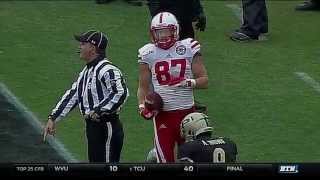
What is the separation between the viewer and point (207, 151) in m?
7.75

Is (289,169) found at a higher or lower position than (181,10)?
lower

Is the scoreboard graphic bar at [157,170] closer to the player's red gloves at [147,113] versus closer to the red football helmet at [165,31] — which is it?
the player's red gloves at [147,113]

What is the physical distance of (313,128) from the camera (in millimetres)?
11156

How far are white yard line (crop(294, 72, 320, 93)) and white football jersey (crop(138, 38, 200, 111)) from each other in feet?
11.4

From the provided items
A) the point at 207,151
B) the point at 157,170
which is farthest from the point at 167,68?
the point at 157,170

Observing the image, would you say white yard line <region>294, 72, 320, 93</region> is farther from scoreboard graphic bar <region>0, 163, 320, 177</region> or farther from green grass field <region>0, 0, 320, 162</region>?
scoreboard graphic bar <region>0, 163, 320, 177</region>

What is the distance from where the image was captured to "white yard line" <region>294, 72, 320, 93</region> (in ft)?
40.6

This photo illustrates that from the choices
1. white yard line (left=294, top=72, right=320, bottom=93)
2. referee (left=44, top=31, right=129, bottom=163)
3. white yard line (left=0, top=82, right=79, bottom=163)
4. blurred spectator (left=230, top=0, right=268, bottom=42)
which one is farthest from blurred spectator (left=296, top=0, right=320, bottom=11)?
referee (left=44, top=31, right=129, bottom=163)

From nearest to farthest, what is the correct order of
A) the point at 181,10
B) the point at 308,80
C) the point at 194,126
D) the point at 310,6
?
the point at 194,126 < the point at 181,10 < the point at 308,80 < the point at 310,6

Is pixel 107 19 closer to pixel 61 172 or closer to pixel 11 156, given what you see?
pixel 11 156

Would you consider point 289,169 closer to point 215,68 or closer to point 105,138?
point 105,138

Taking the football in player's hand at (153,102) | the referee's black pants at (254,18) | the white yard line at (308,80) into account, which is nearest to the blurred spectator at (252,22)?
the referee's black pants at (254,18)

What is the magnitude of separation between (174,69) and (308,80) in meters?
3.85

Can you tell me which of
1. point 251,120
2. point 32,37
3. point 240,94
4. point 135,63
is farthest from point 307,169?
point 32,37
